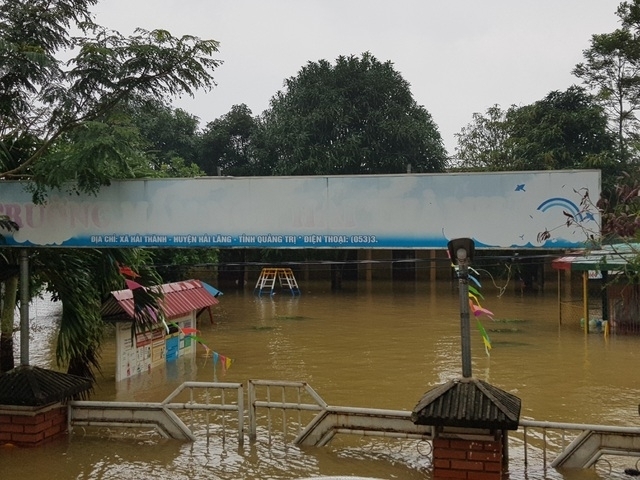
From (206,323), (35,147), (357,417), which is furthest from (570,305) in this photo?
(35,147)

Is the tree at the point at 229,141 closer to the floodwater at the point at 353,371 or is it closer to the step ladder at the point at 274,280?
the step ladder at the point at 274,280

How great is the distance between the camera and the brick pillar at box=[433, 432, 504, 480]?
7.39m

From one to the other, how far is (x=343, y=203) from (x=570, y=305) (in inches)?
753

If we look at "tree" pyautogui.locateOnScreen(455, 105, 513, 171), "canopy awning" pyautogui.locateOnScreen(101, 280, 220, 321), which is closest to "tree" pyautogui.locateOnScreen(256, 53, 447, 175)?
"tree" pyautogui.locateOnScreen(455, 105, 513, 171)

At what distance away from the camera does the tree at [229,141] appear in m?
43.2

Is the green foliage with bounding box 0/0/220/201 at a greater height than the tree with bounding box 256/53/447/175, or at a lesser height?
lesser

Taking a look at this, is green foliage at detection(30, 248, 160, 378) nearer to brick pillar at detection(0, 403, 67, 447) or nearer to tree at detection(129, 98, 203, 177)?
brick pillar at detection(0, 403, 67, 447)

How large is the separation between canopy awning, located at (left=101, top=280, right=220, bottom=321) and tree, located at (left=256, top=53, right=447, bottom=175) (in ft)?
47.2

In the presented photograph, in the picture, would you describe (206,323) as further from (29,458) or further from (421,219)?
(421,219)

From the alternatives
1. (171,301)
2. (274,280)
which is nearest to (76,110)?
(171,301)

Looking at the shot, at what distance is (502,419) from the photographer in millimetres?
7172

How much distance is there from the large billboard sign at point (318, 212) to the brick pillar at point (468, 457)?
204 centimetres

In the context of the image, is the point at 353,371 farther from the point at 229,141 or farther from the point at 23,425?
the point at 229,141

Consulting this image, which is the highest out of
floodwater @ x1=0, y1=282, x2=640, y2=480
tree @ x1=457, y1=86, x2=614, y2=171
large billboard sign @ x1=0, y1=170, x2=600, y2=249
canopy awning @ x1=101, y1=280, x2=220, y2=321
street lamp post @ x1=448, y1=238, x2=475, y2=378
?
tree @ x1=457, y1=86, x2=614, y2=171
